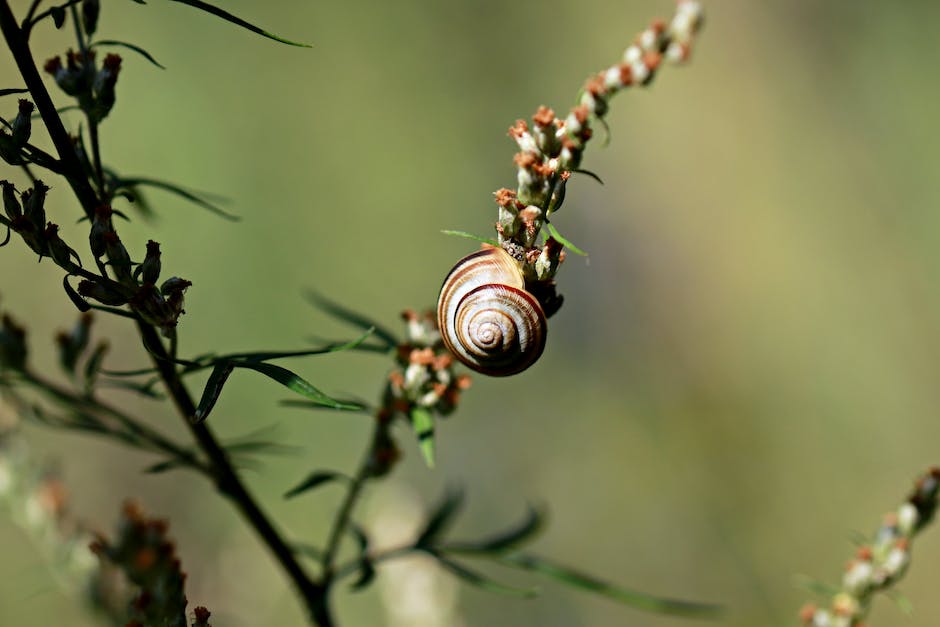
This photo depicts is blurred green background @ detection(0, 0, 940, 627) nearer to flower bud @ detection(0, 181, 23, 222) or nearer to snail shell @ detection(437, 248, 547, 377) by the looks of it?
snail shell @ detection(437, 248, 547, 377)

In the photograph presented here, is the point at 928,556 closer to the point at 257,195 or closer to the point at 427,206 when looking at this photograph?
the point at 427,206

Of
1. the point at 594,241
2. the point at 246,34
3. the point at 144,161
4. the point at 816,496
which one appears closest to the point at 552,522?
the point at 816,496

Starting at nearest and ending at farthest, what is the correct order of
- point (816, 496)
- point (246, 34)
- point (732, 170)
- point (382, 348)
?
point (382, 348)
point (816, 496)
point (246, 34)
point (732, 170)

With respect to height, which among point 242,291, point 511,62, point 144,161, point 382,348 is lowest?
point 382,348

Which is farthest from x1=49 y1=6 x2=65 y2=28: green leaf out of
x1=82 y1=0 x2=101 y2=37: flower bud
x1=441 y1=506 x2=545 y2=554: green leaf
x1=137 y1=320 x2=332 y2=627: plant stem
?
x1=441 y1=506 x2=545 y2=554: green leaf

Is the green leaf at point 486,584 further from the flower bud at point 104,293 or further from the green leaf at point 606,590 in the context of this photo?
the flower bud at point 104,293

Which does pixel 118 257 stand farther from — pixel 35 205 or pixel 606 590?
pixel 606 590

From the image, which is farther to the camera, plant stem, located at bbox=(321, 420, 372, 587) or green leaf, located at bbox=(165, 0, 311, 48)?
plant stem, located at bbox=(321, 420, 372, 587)
